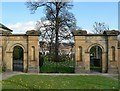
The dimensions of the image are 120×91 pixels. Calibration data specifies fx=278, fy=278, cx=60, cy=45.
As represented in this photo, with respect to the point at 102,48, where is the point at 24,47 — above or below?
above

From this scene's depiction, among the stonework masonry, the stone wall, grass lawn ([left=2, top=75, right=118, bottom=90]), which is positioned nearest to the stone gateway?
the stone wall

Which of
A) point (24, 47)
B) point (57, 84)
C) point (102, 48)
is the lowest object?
point (57, 84)

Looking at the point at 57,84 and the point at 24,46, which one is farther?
the point at 24,46

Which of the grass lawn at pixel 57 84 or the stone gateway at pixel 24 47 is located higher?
the stone gateway at pixel 24 47

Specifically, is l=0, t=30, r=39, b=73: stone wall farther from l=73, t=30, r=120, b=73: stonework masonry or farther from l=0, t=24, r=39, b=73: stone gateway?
l=73, t=30, r=120, b=73: stonework masonry

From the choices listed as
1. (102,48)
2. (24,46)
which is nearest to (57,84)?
(24,46)

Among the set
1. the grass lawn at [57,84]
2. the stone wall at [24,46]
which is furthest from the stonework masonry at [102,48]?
the grass lawn at [57,84]

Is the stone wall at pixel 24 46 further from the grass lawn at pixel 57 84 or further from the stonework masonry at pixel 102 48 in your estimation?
the grass lawn at pixel 57 84

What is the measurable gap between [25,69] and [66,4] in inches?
857

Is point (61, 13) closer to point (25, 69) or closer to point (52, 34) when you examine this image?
point (52, 34)

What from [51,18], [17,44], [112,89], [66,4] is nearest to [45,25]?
[51,18]

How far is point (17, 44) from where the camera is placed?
27188 millimetres

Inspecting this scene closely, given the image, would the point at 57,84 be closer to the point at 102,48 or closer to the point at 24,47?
the point at 24,47

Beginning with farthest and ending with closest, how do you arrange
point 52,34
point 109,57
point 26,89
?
1. point 52,34
2. point 109,57
3. point 26,89
